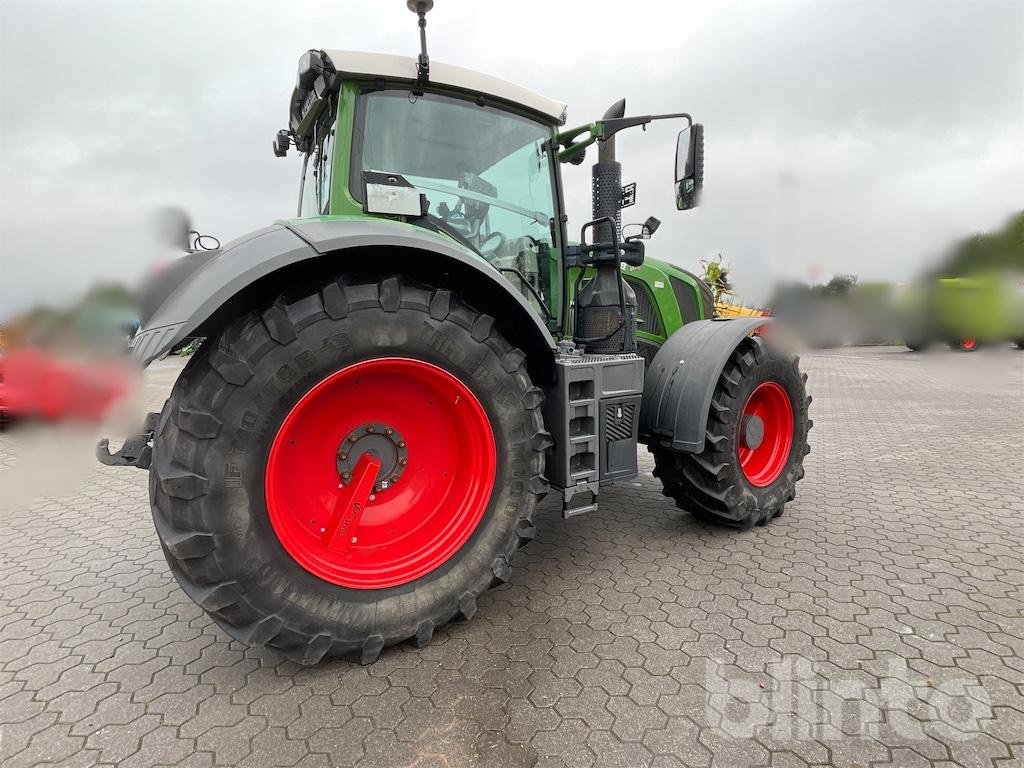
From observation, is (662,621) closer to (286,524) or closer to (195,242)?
(286,524)

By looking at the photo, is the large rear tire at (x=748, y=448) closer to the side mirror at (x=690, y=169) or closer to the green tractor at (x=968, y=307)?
the side mirror at (x=690, y=169)

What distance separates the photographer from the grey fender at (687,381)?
3.17m

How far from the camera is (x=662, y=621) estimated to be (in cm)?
244

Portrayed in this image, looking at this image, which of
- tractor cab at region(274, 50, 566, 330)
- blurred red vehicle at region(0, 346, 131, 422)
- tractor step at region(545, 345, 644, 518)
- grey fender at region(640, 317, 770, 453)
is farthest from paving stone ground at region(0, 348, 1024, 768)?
tractor cab at region(274, 50, 566, 330)

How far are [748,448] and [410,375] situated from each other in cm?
234

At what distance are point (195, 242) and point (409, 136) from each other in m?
1.13

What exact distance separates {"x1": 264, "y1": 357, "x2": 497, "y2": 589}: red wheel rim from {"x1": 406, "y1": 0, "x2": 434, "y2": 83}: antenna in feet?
4.60

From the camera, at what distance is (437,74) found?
2672 millimetres

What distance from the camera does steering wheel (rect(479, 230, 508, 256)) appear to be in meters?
2.99

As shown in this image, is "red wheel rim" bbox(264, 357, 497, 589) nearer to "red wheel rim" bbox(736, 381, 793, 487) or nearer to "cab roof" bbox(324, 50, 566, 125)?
"cab roof" bbox(324, 50, 566, 125)

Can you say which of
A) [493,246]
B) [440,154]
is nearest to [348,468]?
[493,246]

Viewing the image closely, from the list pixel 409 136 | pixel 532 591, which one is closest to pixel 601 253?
pixel 409 136

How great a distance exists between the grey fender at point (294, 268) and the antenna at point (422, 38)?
2.63 feet

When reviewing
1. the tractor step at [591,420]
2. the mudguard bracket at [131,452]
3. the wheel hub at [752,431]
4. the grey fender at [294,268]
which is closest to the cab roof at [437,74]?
the grey fender at [294,268]
